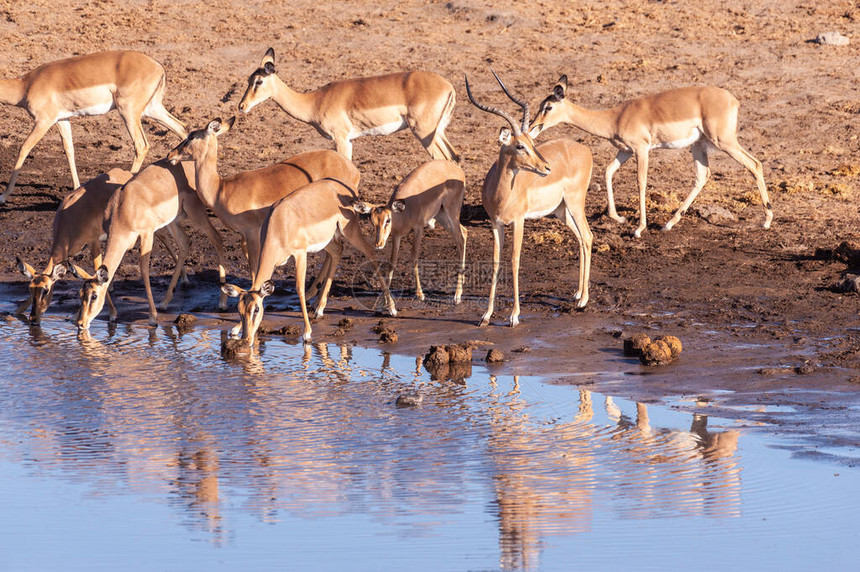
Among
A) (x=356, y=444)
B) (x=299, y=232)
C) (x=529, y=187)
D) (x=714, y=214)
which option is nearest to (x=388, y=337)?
(x=299, y=232)

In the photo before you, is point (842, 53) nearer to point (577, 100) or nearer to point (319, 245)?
point (577, 100)

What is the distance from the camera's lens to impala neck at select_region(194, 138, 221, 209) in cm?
1123

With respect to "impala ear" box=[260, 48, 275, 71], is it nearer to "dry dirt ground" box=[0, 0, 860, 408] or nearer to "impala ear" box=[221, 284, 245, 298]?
"dry dirt ground" box=[0, 0, 860, 408]

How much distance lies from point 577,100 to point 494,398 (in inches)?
385

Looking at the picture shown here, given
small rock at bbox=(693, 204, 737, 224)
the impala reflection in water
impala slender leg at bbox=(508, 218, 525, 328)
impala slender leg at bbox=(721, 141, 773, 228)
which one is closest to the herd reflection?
the impala reflection in water

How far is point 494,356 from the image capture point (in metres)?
9.33

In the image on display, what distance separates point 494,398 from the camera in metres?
8.36

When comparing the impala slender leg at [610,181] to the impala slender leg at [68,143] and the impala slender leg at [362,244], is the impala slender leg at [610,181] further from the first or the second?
the impala slender leg at [68,143]

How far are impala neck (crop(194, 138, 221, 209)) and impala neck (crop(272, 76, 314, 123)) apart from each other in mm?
3335

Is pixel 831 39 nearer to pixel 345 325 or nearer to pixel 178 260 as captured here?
pixel 345 325

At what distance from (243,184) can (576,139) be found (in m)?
6.07

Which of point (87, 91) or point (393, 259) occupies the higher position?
point (87, 91)

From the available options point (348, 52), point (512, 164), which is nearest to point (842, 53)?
point (348, 52)

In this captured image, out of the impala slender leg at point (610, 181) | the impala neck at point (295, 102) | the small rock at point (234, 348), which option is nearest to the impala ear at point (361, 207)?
the small rock at point (234, 348)
